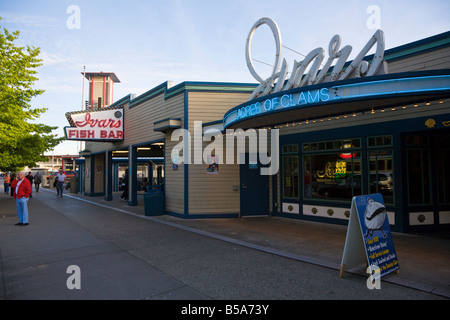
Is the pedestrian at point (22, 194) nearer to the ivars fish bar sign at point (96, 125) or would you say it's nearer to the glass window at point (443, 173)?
the ivars fish bar sign at point (96, 125)

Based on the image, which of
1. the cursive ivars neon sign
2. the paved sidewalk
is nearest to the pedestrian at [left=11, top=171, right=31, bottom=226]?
the paved sidewalk

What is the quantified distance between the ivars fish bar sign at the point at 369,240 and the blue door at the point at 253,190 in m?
6.25

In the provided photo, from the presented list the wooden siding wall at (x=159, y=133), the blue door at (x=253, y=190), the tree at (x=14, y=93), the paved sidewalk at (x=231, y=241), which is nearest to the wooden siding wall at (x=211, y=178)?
the blue door at (x=253, y=190)

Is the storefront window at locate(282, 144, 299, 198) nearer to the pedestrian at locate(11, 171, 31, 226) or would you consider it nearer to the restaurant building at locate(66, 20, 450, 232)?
the restaurant building at locate(66, 20, 450, 232)

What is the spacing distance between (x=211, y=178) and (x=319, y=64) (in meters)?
5.76

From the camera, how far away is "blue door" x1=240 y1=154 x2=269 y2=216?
11.2m

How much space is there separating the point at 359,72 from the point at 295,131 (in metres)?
4.21

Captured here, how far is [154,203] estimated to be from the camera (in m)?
11.9

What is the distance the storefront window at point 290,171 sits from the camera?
1068 cm

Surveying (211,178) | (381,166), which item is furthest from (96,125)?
(381,166)

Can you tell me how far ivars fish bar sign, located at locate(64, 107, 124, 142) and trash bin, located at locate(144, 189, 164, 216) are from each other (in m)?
5.46

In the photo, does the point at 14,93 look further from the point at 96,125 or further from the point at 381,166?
the point at 381,166
